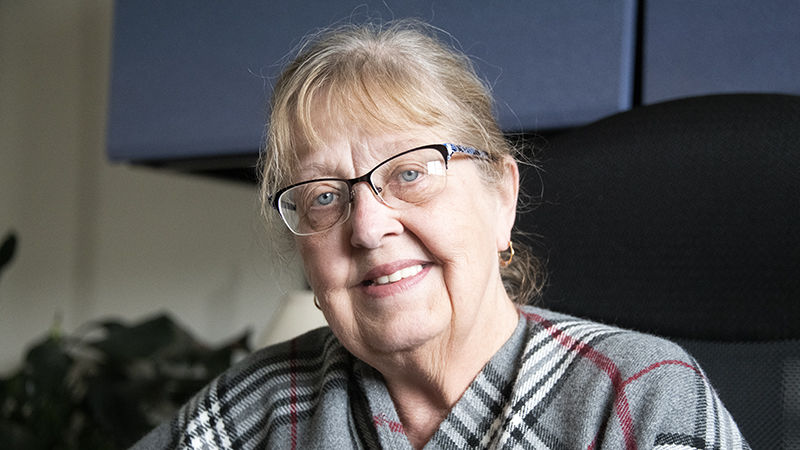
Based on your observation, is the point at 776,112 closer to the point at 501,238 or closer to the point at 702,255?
the point at 702,255

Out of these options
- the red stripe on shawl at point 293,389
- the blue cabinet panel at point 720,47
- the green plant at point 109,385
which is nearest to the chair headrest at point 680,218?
the blue cabinet panel at point 720,47

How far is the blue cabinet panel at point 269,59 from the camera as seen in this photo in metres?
1.27

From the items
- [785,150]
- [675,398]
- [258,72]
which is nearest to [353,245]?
[675,398]

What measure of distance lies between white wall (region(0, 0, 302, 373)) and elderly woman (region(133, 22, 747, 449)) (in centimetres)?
153

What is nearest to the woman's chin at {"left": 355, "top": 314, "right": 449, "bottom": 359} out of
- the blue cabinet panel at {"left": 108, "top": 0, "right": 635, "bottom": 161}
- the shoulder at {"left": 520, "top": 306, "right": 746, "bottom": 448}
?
the shoulder at {"left": 520, "top": 306, "right": 746, "bottom": 448}

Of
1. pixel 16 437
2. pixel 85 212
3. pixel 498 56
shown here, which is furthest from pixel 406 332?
A: pixel 85 212

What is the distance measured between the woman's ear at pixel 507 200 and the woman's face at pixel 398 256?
0.04 meters

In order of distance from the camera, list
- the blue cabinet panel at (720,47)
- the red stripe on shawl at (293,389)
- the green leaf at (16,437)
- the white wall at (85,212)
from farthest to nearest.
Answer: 1. the white wall at (85,212)
2. the green leaf at (16,437)
3. the blue cabinet panel at (720,47)
4. the red stripe on shawl at (293,389)

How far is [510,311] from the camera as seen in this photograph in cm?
97

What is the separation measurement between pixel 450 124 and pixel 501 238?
0.15 m

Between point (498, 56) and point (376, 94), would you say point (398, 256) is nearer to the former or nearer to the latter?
point (376, 94)

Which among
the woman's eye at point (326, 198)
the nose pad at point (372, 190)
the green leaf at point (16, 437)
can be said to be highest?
the nose pad at point (372, 190)

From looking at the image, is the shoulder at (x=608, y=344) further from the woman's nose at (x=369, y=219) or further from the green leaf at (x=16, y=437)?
the green leaf at (x=16, y=437)

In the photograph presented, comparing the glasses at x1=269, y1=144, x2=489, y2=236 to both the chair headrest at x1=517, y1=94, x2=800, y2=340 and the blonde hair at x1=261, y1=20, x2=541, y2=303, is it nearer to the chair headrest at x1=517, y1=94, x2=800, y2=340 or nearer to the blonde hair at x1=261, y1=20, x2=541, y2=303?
the blonde hair at x1=261, y1=20, x2=541, y2=303
